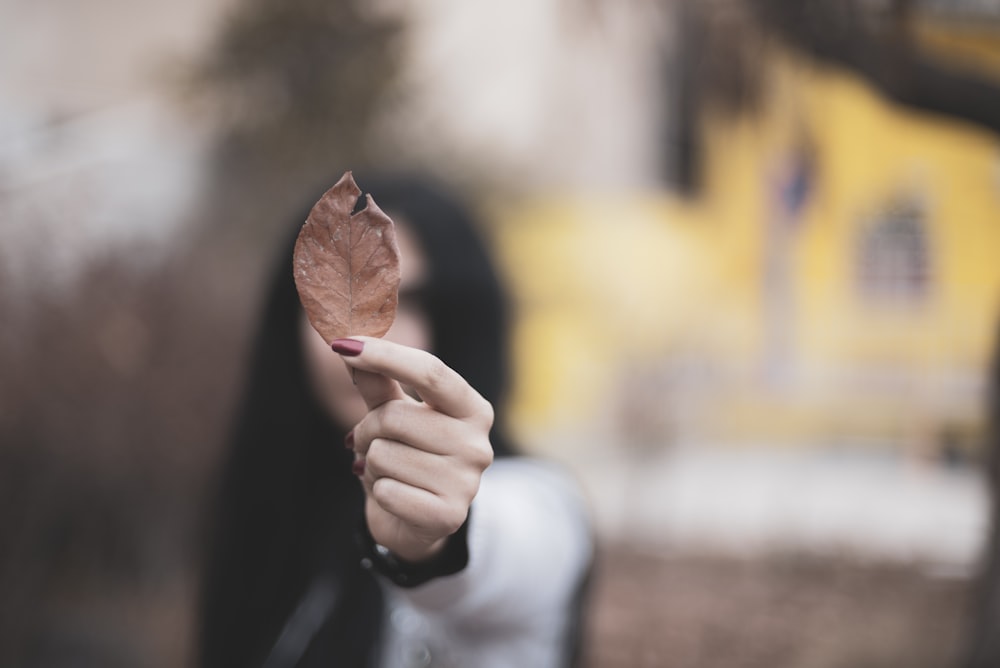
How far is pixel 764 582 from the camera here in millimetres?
4570

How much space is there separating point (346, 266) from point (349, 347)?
7cm

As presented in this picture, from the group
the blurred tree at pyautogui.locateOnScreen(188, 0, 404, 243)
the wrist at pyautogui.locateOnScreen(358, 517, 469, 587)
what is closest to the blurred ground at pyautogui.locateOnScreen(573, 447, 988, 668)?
the wrist at pyautogui.locateOnScreen(358, 517, 469, 587)

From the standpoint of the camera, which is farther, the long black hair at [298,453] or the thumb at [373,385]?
the long black hair at [298,453]

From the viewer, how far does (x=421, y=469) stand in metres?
0.78

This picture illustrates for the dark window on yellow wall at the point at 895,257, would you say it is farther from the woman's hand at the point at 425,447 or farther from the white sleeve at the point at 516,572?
the woman's hand at the point at 425,447

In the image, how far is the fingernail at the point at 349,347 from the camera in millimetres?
717

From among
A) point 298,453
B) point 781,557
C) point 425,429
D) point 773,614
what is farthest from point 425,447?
point 781,557

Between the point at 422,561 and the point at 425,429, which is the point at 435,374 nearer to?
the point at 425,429

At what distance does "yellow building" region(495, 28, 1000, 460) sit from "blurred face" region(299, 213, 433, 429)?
454cm

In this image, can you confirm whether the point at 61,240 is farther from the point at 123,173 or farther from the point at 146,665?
the point at 123,173

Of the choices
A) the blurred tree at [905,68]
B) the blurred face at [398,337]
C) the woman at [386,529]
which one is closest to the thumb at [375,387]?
the woman at [386,529]

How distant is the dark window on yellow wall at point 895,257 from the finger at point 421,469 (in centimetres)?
674

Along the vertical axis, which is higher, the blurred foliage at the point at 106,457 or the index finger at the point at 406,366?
the index finger at the point at 406,366

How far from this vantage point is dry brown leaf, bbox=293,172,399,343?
73 cm
